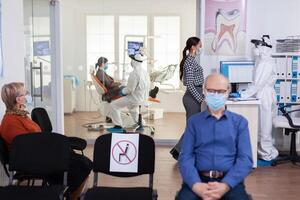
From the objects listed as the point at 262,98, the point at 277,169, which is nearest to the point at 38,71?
the point at 262,98

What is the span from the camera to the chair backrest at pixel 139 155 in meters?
2.86

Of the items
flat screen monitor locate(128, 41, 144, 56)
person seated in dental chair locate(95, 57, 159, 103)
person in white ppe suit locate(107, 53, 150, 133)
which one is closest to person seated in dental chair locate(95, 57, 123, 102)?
person seated in dental chair locate(95, 57, 159, 103)

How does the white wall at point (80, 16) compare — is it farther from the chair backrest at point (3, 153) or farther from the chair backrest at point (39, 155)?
the chair backrest at point (39, 155)

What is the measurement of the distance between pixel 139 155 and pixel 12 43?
1994 mm

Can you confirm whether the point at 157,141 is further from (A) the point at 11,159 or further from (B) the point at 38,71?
(A) the point at 11,159

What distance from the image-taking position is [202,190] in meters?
2.48

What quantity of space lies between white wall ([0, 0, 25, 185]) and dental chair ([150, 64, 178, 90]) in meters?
2.98

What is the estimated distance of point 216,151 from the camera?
2.62 metres

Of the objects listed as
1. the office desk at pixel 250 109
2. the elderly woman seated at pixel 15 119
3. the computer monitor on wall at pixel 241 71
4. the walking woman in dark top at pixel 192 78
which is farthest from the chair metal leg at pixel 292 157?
the elderly woman seated at pixel 15 119

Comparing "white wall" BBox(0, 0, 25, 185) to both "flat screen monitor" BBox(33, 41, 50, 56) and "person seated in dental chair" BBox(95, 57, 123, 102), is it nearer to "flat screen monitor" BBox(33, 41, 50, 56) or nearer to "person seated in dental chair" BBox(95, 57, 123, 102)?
"flat screen monitor" BBox(33, 41, 50, 56)

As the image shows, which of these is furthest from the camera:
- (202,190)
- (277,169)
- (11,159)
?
(277,169)

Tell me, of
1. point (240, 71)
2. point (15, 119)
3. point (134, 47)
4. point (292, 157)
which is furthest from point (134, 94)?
point (15, 119)

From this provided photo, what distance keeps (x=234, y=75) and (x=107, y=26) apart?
250 cm

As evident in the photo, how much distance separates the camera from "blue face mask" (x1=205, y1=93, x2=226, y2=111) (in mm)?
2662
